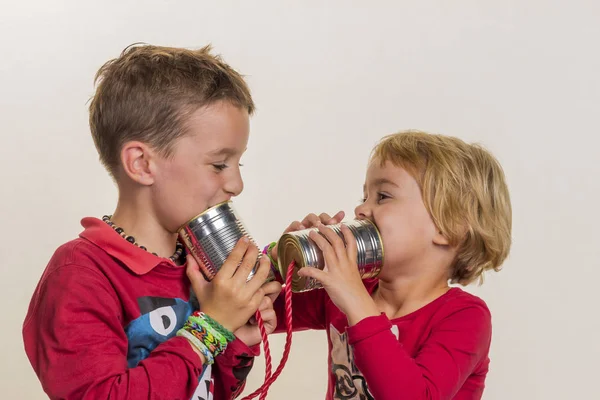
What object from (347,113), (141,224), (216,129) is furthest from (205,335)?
(347,113)

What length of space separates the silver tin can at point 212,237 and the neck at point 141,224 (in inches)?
2.4

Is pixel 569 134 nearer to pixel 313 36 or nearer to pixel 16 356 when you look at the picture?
pixel 313 36

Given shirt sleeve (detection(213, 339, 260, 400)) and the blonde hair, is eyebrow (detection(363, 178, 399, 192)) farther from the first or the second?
shirt sleeve (detection(213, 339, 260, 400))

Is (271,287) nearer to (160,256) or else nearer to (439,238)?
(160,256)

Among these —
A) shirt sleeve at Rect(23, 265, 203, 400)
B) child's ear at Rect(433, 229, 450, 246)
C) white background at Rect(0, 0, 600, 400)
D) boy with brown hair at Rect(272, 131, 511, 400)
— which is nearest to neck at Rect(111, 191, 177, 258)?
shirt sleeve at Rect(23, 265, 203, 400)

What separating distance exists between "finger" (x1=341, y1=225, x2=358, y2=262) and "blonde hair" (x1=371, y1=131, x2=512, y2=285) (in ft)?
0.57

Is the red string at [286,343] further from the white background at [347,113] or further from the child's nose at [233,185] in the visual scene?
the white background at [347,113]

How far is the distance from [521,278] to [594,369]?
0.33 metres

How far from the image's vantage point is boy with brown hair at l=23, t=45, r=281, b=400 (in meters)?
1.33

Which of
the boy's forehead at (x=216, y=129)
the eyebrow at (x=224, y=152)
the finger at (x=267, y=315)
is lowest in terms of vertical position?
the finger at (x=267, y=315)

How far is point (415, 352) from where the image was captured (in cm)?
153

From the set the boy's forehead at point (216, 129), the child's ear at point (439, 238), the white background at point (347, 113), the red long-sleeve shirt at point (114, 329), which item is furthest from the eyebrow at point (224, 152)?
the white background at point (347, 113)

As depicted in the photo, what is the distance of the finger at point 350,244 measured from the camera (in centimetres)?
150

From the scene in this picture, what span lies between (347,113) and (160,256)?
123 cm
